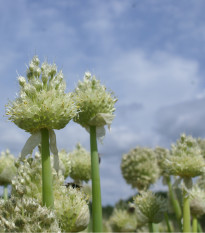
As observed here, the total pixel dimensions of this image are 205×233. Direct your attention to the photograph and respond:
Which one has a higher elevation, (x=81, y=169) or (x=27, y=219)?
(x=81, y=169)

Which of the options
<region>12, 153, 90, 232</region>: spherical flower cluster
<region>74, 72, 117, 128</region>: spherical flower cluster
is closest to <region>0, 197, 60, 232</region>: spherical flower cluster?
<region>12, 153, 90, 232</region>: spherical flower cluster

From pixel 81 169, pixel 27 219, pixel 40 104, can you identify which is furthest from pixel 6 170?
pixel 27 219

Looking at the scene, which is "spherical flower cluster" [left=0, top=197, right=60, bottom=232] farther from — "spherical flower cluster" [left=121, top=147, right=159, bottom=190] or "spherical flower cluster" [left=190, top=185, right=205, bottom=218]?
"spherical flower cluster" [left=121, top=147, right=159, bottom=190]

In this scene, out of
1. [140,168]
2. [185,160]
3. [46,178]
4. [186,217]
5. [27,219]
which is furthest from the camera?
[140,168]

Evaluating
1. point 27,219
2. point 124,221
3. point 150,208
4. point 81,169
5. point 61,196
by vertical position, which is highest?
point 81,169

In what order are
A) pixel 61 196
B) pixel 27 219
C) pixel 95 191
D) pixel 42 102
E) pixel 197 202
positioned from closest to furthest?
pixel 27 219
pixel 42 102
pixel 61 196
pixel 95 191
pixel 197 202

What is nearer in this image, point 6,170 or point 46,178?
point 46,178

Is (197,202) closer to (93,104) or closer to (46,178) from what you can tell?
(93,104)
